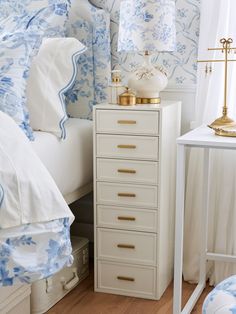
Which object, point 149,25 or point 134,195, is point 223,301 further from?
point 149,25

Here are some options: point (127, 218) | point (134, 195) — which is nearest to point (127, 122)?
point (134, 195)

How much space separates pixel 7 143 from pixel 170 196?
42.7 inches

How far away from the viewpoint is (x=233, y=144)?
82.7 inches

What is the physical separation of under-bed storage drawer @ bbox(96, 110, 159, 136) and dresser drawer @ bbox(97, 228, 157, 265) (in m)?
0.47

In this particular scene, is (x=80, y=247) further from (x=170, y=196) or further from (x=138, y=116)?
(x=138, y=116)

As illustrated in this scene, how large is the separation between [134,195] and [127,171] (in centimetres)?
11

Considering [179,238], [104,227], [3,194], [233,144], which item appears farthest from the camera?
[104,227]

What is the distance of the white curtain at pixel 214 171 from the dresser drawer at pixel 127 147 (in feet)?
1.11

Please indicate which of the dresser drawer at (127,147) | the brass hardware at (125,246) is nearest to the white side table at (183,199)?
the dresser drawer at (127,147)

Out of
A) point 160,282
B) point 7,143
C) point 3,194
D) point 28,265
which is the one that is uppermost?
point 7,143

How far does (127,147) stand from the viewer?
252 centimetres

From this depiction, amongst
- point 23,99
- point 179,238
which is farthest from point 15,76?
point 179,238

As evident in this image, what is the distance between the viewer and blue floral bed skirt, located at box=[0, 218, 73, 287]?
161 centimetres

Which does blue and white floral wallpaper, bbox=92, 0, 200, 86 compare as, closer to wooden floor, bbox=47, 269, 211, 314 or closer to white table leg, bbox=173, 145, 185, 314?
white table leg, bbox=173, 145, 185, 314
